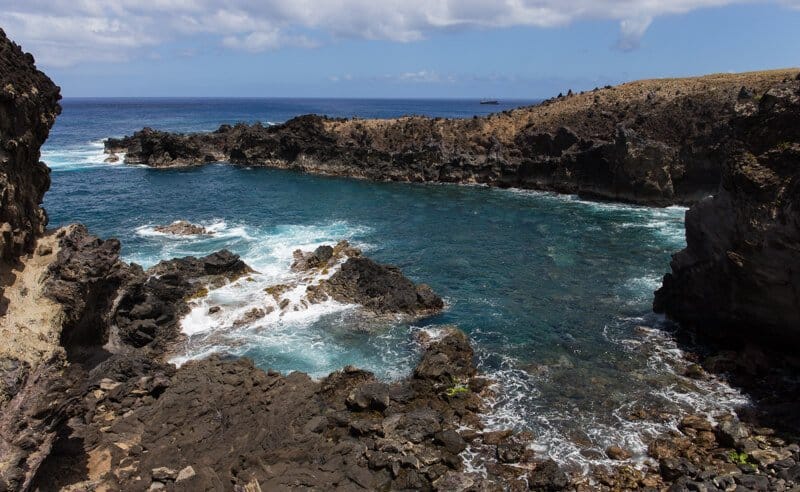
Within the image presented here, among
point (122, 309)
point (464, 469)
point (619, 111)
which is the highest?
point (619, 111)

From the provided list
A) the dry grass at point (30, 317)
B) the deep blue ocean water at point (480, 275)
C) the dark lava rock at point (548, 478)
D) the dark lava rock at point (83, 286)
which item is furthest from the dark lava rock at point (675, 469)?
the dark lava rock at point (83, 286)

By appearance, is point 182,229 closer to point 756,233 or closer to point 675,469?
point 675,469

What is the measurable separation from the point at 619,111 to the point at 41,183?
67912 mm

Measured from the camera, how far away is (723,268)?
25.7 m

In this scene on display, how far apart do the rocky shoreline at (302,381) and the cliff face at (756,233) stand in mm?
86

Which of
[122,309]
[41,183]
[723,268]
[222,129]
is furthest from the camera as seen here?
[222,129]

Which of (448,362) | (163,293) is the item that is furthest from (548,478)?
(163,293)

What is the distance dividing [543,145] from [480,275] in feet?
125

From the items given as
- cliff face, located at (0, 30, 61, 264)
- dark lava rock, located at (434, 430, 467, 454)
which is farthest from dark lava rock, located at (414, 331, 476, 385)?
cliff face, located at (0, 30, 61, 264)

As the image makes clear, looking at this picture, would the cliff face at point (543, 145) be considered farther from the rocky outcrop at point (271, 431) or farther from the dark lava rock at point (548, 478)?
the rocky outcrop at point (271, 431)

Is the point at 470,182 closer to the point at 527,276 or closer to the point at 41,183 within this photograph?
the point at 527,276

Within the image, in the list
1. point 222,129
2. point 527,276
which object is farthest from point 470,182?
→ point 222,129

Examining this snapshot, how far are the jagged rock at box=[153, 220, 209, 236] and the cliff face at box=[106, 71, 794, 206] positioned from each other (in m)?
33.6

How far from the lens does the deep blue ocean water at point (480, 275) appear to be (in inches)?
921
